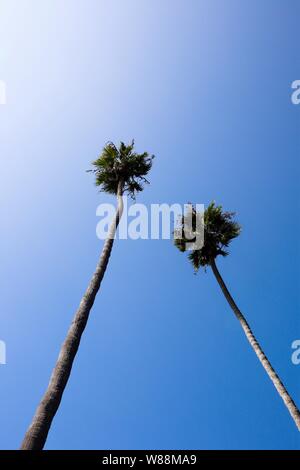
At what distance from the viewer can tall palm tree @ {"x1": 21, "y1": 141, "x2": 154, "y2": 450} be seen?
660 cm

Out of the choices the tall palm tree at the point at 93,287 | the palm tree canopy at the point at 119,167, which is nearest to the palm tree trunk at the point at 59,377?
the tall palm tree at the point at 93,287

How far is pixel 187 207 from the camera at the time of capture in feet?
76.3

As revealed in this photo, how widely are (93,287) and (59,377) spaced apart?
393 cm

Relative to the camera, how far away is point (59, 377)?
7820mm

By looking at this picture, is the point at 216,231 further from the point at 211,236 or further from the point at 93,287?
the point at 93,287

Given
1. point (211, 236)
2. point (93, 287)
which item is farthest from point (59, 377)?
point (211, 236)

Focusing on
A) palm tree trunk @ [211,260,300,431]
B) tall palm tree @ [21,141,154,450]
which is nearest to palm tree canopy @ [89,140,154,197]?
tall palm tree @ [21,141,154,450]

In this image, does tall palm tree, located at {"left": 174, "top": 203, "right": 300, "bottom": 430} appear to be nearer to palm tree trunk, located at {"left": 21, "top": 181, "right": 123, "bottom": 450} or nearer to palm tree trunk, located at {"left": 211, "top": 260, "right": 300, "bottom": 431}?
palm tree trunk, located at {"left": 211, "top": 260, "right": 300, "bottom": 431}

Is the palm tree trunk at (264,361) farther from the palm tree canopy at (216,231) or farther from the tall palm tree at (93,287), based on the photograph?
the tall palm tree at (93,287)

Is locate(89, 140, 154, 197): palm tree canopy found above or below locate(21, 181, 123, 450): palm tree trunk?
above
